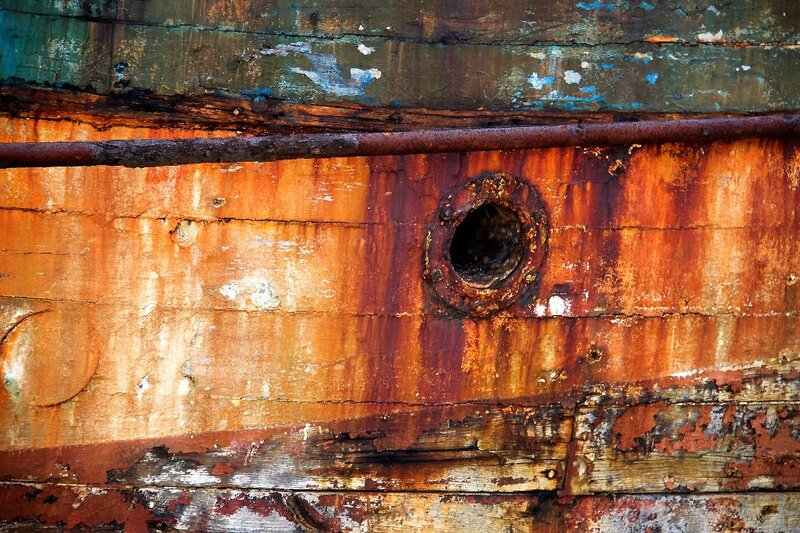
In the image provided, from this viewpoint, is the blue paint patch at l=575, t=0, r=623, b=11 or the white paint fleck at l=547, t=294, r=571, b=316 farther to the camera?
the white paint fleck at l=547, t=294, r=571, b=316

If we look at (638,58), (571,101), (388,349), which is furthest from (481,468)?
(638,58)

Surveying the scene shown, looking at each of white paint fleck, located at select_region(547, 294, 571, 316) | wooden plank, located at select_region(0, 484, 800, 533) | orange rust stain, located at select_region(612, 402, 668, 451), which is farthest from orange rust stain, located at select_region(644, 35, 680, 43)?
wooden plank, located at select_region(0, 484, 800, 533)

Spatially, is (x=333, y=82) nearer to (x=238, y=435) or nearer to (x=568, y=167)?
(x=568, y=167)

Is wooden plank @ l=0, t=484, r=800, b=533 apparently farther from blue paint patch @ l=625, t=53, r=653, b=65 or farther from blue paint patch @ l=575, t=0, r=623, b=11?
blue paint patch @ l=575, t=0, r=623, b=11

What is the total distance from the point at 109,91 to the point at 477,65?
4.19 ft

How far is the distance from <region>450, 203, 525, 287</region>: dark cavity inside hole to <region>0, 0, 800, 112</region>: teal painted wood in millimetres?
424

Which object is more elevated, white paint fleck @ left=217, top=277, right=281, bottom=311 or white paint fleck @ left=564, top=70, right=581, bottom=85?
white paint fleck @ left=564, top=70, right=581, bottom=85

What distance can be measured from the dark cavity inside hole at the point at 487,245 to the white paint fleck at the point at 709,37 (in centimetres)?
95

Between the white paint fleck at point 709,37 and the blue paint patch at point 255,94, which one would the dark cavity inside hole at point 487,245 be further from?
the white paint fleck at point 709,37

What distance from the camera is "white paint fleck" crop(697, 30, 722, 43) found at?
3021mm

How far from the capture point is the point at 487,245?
3.19 meters

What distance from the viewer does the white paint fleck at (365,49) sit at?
9.41ft

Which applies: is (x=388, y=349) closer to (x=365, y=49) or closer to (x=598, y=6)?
(x=365, y=49)

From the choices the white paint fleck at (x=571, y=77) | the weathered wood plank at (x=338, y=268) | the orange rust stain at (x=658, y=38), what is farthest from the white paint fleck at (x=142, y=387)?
the orange rust stain at (x=658, y=38)
